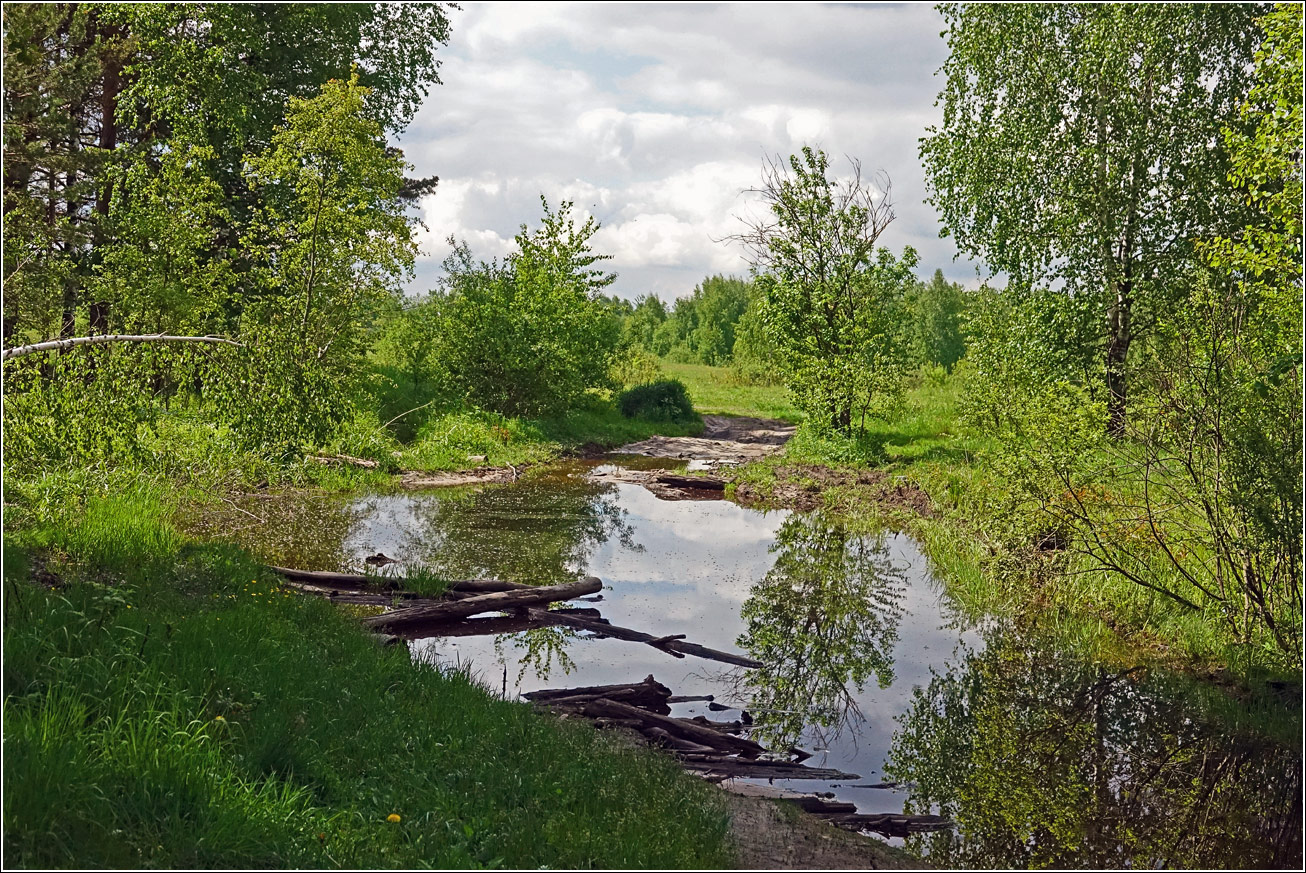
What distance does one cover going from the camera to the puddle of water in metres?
6.41

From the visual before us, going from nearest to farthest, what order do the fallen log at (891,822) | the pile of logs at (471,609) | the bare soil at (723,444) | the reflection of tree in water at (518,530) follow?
the fallen log at (891,822), the pile of logs at (471,609), the reflection of tree in water at (518,530), the bare soil at (723,444)

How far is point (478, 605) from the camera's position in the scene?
10.2 m

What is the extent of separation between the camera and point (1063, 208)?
63.9ft

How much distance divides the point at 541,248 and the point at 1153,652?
22.7 meters

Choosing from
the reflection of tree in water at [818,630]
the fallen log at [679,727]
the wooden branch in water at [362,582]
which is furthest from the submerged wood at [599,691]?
the wooden branch in water at [362,582]

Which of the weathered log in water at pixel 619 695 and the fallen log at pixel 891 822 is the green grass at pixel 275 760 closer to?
the weathered log in water at pixel 619 695

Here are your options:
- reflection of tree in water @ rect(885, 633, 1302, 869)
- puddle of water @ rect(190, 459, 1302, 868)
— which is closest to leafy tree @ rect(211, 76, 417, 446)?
puddle of water @ rect(190, 459, 1302, 868)

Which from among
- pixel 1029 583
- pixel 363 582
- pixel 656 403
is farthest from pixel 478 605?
pixel 656 403

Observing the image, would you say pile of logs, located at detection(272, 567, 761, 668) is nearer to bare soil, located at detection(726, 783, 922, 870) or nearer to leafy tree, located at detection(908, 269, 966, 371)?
bare soil, located at detection(726, 783, 922, 870)

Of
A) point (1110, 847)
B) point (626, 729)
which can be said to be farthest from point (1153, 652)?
point (626, 729)

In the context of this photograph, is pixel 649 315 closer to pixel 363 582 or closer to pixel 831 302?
pixel 831 302

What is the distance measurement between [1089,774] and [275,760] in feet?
19.2

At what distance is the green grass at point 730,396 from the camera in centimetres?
3791

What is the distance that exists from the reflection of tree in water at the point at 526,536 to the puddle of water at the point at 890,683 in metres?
0.06
